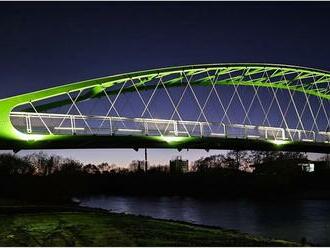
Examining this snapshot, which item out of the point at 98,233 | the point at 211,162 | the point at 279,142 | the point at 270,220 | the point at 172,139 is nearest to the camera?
the point at 98,233

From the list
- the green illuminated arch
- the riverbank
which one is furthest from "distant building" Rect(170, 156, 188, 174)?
the riverbank

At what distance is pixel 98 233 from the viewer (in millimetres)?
22312

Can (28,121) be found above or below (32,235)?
above

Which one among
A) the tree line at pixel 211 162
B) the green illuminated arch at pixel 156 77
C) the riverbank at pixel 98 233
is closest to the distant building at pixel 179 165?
the tree line at pixel 211 162

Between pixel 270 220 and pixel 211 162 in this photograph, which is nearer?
pixel 270 220

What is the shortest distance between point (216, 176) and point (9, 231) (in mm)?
72985

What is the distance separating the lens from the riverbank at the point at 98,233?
20.1 metres

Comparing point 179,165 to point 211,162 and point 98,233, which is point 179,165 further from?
point 98,233

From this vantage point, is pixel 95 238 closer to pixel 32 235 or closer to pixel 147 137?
pixel 32 235

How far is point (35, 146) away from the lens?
34.2m

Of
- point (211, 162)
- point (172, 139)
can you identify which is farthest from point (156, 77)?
point (211, 162)

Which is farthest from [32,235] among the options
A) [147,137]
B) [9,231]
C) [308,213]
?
[308,213]

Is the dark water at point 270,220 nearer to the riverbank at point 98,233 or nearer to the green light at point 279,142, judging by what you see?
the green light at point 279,142

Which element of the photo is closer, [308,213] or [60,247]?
[60,247]
